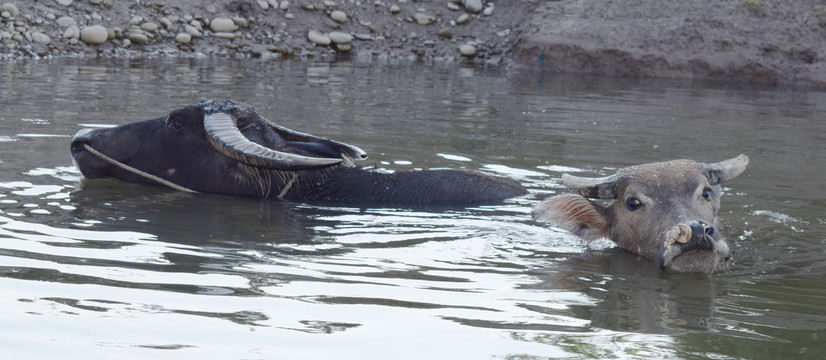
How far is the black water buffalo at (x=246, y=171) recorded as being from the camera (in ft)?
22.5

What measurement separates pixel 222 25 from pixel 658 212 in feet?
46.7

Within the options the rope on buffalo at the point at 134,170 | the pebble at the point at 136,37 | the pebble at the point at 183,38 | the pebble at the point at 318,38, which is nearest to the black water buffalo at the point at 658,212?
the rope on buffalo at the point at 134,170

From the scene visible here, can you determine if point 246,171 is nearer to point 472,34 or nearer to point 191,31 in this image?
point 191,31

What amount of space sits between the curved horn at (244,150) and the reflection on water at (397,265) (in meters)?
0.37

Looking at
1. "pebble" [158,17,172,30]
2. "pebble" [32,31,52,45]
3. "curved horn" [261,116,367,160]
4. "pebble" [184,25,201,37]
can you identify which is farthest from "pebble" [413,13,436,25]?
"curved horn" [261,116,367,160]

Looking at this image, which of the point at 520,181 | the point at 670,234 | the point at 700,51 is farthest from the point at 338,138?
the point at 700,51

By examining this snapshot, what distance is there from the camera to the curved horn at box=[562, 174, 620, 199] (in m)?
5.78

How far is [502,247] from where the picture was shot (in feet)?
18.5

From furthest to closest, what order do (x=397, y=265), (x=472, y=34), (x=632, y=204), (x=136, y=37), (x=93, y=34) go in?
(x=472, y=34)
(x=136, y=37)
(x=93, y=34)
(x=632, y=204)
(x=397, y=265)

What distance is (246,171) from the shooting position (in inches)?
272

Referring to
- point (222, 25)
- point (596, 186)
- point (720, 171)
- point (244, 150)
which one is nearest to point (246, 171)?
point (244, 150)

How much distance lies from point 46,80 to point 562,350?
10.5 m

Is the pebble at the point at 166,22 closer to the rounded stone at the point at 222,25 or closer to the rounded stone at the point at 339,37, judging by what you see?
the rounded stone at the point at 222,25

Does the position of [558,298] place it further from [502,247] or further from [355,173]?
[355,173]
